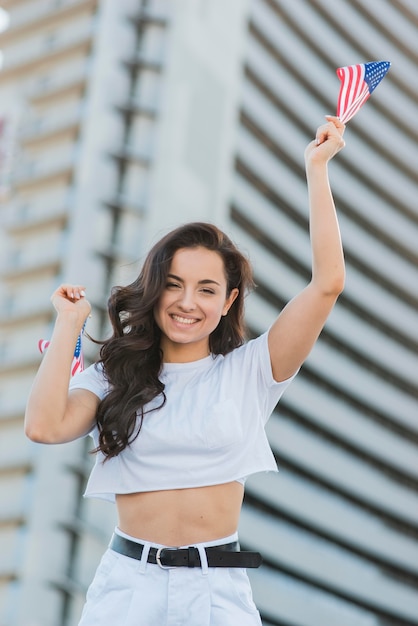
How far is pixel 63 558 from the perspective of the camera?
30.0 meters

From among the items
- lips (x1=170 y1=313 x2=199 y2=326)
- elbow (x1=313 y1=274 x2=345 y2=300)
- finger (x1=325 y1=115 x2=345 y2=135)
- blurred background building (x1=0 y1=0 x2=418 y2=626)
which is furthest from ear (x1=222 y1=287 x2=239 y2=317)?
blurred background building (x1=0 y1=0 x2=418 y2=626)

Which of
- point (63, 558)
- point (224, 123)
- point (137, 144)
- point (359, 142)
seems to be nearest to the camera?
point (63, 558)

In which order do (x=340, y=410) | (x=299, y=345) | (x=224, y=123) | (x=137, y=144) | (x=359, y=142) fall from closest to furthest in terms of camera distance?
(x=299, y=345) → (x=137, y=144) → (x=224, y=123) → (x=340, y=410) → (x=359, y=142)

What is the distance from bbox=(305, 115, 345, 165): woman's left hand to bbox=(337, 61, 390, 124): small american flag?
17cm

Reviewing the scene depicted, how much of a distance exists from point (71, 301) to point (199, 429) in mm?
455

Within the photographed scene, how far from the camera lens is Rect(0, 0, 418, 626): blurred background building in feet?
104

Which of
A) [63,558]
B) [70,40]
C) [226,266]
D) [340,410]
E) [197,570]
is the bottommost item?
[63,558]

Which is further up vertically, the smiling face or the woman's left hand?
the woman's left hand

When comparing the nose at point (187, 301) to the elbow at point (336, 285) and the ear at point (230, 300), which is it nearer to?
the ear at point (230, 300)

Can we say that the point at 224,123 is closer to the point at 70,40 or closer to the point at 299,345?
the point at 70,40

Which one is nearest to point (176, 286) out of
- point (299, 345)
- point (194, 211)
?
point (299, 345)

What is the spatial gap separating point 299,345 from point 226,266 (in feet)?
0.89

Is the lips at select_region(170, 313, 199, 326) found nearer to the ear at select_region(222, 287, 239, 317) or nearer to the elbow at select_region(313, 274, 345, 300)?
the ear at select_region(222, 287, 239, 317)

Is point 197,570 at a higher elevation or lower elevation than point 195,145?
lower
